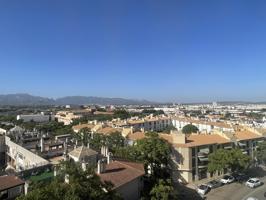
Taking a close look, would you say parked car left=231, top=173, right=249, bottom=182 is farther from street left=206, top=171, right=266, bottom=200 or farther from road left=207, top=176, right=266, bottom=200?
road left=207, top=176, right=266, bottom=200

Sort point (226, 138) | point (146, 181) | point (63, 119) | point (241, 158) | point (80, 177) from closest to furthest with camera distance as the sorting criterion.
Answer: point (80, 177) < point (146, 181) < point (241, 158) < point (226, 138) < point (63, 119)

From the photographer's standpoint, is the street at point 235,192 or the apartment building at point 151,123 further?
the apartment building at point 151,123

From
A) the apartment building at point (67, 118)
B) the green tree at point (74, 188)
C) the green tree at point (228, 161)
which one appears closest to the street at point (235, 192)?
the green tree at point (228, 161)

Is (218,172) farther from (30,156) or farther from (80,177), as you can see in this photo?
(80,177)

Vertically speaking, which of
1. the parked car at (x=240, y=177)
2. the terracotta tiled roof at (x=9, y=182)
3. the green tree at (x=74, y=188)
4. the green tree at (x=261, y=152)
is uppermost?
the green tree at (x=74, y=188)

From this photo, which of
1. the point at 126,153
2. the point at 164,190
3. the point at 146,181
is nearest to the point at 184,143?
the point at 126,153

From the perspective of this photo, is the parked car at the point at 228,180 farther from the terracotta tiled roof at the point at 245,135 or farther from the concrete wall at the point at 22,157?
the concrete wall at the point at 22,157

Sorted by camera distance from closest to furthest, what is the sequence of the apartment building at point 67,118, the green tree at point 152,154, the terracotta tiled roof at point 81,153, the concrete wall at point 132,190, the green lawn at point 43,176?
the concrete wall at point 132,190
the green lawn at point 43,176
the terracotta tiled roof at point 81,153
the green tree at point 152,154
the apartment building at point 67,118
